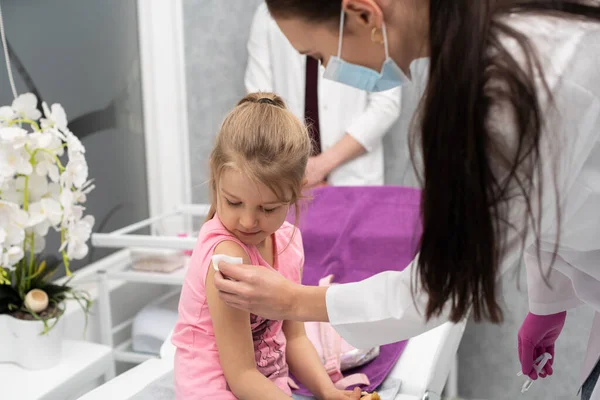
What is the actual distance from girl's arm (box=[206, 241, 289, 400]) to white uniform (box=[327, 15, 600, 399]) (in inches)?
7.9

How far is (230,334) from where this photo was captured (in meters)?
1.14

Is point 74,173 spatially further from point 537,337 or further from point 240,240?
point 537,337

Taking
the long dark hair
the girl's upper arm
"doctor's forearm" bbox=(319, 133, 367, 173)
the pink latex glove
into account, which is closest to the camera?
the long dark hair

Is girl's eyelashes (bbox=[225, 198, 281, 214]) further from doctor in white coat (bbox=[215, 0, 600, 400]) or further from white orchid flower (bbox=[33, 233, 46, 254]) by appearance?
white orchid flower (bbox=[33, 233, 46, 254])

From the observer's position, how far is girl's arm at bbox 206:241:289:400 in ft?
3.73

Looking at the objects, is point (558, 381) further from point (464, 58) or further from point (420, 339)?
point (464, 58)

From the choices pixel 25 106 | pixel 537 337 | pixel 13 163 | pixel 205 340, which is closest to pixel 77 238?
pixel 13 163

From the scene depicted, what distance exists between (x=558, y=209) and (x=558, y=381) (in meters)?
2.27

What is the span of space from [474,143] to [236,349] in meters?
0.60

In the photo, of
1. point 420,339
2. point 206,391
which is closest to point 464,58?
point 206,391

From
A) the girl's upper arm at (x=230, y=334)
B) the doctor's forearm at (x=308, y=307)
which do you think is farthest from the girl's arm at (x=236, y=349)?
the doctor's forearm at (x=308, y=307)

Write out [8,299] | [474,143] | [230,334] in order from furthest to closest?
[8,299] → [230,334] → [474,143]

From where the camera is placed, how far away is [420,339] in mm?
1603

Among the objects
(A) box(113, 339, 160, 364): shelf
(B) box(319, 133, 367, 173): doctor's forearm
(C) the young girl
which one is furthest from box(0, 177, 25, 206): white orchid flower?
(B) box(319, 133, 367, 173): doctor's forearm
